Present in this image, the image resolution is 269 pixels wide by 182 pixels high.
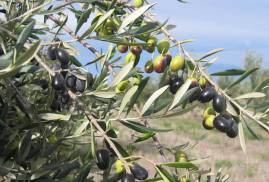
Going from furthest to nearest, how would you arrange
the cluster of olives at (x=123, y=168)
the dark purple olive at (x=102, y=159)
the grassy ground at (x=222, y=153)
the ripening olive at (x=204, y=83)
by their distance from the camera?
the grassy ground at (x=222, y=153) → the ripening olive at (x=204, y=83) → the dark purple olive at (x=102, y=159) → the cluster of olives at (x=123, y=168)

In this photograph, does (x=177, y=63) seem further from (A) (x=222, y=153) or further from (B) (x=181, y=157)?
(A) (x=222, y=153)

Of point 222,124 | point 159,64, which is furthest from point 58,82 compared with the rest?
point 222,124

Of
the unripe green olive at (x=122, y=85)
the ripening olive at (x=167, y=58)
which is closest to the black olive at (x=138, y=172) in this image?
the unripe green olive at (x=122, y=85)

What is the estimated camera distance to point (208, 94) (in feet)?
2.94

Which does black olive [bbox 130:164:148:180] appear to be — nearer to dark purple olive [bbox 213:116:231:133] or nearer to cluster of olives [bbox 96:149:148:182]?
cluster of olives [bbox 96:149:148:182]

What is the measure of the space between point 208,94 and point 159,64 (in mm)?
231

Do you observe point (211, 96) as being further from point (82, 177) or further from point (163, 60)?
point (82, 177)

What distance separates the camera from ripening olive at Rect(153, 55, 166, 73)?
1.04 m

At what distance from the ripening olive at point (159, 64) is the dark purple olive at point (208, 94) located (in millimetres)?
193

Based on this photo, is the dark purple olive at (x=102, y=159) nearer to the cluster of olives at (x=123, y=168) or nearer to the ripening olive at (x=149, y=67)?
the cluster of olives at (x=123, y=168)

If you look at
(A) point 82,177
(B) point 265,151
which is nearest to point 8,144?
(A) point 82,177

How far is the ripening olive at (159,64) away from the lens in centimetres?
104

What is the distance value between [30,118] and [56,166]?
0.76 feet

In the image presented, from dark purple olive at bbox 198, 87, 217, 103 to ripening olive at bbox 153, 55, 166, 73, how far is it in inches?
7.6
